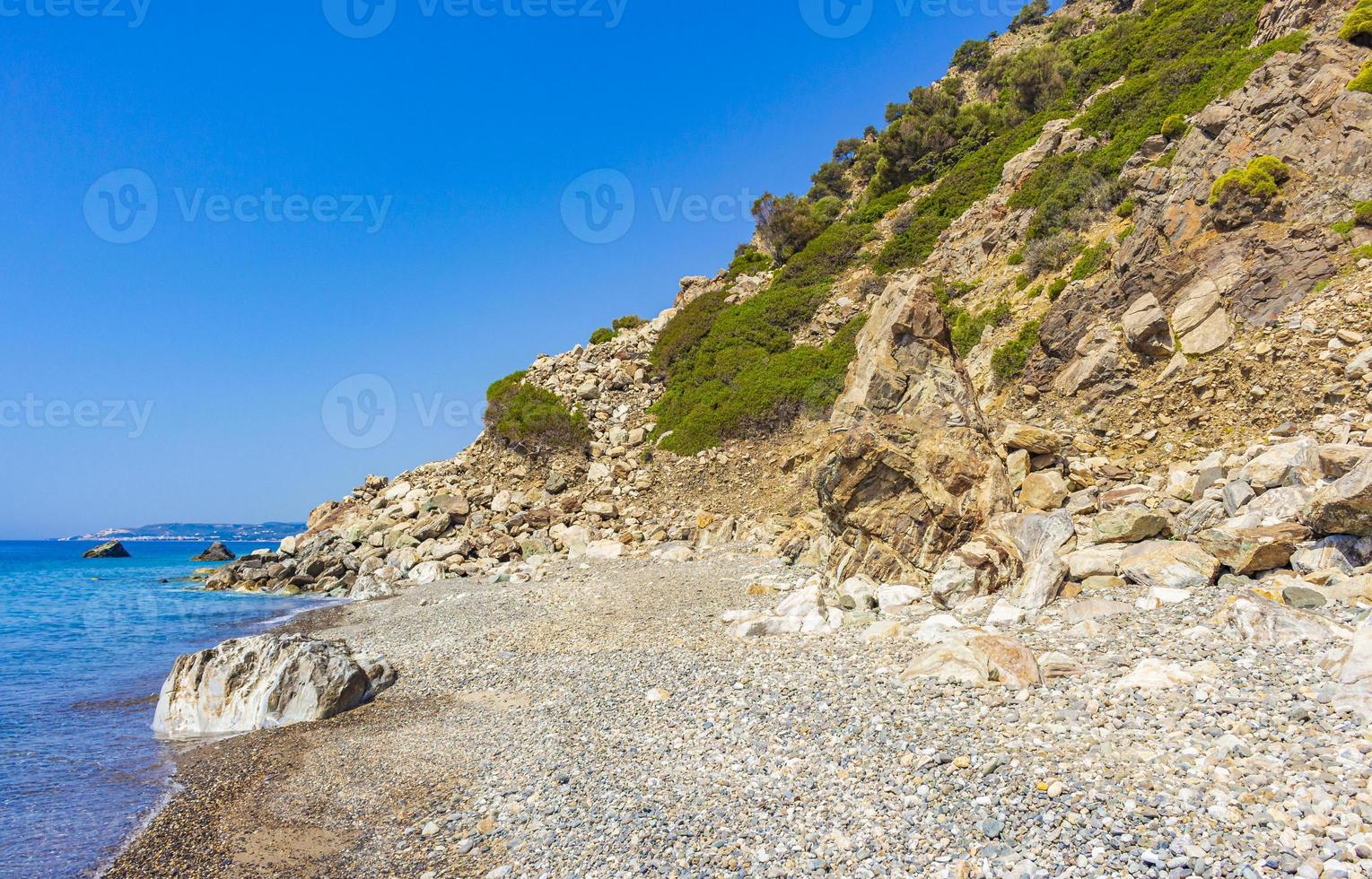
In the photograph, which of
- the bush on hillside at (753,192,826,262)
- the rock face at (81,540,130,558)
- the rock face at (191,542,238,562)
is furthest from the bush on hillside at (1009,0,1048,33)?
the rock face at (81,540,130,558)

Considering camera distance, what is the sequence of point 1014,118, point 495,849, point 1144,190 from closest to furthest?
1. point 495,849
2. point 1144,190
3. point 1014,118

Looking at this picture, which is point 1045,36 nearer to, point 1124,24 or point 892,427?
point 1124,24

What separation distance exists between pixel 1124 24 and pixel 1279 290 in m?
34.9

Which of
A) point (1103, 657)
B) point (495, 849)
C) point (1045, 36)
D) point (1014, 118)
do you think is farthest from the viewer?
point (1045, 36)

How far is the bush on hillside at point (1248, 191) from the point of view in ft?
61.4

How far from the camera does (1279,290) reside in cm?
1753

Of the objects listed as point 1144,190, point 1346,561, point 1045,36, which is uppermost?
point 1045,36

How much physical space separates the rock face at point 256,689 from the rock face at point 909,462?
1066cm

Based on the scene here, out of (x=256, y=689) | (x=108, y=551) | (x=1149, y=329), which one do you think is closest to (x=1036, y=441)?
(x=1149, y=329)

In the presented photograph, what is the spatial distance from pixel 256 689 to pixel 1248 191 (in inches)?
1058

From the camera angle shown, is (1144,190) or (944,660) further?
(1144,190)

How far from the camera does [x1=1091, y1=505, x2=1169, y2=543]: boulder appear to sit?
12.9 metres

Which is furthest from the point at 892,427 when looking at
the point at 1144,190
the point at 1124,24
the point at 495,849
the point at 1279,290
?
the point at 1124,24

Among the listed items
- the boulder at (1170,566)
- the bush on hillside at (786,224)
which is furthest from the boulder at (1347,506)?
the bush on hillside at (786,224)
